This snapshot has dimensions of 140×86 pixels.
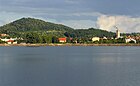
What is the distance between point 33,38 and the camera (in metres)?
180

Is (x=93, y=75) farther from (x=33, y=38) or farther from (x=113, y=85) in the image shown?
(x=33, y=38)

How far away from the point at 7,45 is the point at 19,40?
25.7 ft

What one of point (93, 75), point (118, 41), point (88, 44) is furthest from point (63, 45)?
point (93, 75)

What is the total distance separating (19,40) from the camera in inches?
7559

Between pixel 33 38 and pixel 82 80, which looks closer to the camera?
pixel 82 80

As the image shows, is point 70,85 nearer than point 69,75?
Yes

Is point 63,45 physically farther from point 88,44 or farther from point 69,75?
point 69,75

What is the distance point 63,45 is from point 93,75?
502 ft

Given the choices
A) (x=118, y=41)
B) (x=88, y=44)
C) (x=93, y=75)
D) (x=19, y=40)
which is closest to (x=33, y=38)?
(x=19, y=40)

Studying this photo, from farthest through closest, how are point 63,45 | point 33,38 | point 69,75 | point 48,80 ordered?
point 63,45 → point 33,38 → point 69,75 → point 48,80

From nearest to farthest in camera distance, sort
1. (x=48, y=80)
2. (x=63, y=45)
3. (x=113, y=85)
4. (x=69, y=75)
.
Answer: (x=113, y=85), (x=48, y=80), (x=69, y=75), (x=63, y=45)

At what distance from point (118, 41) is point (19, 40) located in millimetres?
50317

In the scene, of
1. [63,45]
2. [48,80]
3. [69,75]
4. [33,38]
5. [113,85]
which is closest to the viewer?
[113,85]

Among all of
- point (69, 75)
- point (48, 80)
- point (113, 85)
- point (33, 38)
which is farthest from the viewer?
point (33, 38)
